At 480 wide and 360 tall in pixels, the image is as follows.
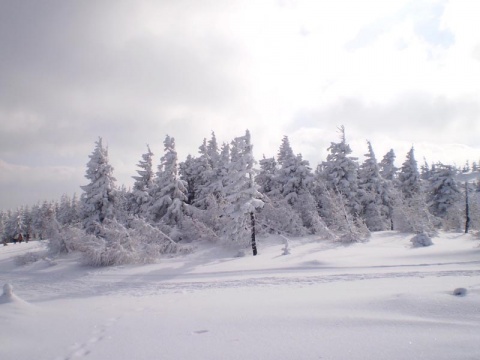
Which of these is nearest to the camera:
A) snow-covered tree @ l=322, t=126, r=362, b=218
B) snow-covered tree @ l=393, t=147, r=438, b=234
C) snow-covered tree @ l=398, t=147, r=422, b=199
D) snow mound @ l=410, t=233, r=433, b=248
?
snow mound @ l=410, t=233, r=433, b=248

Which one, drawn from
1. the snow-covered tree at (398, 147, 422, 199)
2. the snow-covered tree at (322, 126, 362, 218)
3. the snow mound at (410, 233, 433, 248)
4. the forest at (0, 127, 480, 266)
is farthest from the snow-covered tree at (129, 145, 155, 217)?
the snow-covered tree at (398, 147, 422, 199)

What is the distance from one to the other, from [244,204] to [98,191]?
17.6 metres

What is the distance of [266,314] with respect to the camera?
964 cm

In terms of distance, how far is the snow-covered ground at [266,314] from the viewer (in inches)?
277

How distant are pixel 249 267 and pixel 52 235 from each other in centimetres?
2320

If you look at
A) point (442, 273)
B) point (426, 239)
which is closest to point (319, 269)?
point (442, 273)

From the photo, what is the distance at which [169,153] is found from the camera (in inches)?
1372

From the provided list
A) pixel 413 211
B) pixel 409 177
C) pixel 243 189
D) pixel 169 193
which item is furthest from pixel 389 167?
pixel 169 193

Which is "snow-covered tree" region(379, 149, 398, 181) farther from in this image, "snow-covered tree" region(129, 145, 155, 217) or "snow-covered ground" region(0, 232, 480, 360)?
"snow-covered tree" region(129, 145, 155, 217)

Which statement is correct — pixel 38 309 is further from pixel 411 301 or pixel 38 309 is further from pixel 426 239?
pixel 426 239

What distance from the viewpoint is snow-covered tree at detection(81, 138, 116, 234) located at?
31.9 metres

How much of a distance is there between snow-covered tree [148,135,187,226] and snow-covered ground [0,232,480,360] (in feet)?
45.4

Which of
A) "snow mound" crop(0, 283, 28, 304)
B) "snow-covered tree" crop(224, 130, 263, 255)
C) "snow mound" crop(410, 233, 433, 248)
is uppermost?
"snow-covered tree" crop(224, 130, 263, 255)

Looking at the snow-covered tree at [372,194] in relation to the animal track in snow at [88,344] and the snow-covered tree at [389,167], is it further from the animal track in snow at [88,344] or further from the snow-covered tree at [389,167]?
the animal track in snow at [88,344]
